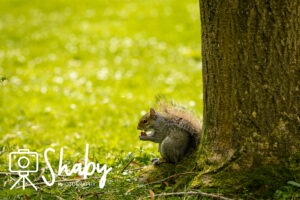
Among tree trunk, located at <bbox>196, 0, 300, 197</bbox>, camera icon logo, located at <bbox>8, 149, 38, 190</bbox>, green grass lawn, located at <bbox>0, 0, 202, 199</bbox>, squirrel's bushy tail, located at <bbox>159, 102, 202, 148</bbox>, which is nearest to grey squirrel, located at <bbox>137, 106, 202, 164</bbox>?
squirrel's bushy tail, located at <bbox>159, 102, 202, 148</bbox>

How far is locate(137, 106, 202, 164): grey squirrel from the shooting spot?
16.3ft

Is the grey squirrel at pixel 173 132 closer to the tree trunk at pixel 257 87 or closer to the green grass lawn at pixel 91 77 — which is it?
the green grass lawn at pixel 91 77

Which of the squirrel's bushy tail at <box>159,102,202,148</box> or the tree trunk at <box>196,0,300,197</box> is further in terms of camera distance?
the squirrel's bushy tail at <box>159,102,202,148</box>

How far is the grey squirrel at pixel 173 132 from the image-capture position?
16.3ft

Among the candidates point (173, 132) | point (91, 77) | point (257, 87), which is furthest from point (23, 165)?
point (91, 77)

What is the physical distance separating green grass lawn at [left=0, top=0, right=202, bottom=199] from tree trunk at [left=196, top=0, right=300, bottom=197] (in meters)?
0.86

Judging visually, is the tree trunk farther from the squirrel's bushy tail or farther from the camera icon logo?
the camera icon logo

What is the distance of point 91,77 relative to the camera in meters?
13.0

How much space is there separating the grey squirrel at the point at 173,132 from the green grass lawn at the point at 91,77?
1.27ft

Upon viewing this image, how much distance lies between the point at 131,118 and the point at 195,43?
22.4 feet

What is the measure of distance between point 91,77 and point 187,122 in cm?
811

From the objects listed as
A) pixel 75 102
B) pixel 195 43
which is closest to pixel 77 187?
pixel 75 102

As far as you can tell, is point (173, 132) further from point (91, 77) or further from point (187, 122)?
point (91, 77)

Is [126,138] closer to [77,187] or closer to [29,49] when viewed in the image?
[77,187]
